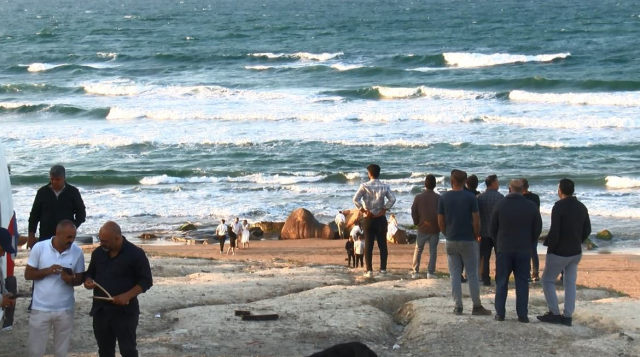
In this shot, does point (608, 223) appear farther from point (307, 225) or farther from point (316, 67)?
point (316, 67)

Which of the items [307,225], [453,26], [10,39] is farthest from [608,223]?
→ [10,39]

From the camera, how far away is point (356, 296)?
1057 centimetres

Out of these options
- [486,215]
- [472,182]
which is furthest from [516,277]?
[472,182]

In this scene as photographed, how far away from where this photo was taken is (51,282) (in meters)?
7.24

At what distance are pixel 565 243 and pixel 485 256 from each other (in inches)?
115

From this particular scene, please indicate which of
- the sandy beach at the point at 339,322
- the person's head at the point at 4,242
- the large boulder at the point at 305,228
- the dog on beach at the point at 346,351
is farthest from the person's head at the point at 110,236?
the large boulder at the point at 305,228

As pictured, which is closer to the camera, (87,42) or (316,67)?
(316,67)

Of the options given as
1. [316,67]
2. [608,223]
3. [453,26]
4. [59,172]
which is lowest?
[608,223]

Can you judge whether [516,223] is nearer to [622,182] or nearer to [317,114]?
[622,182]

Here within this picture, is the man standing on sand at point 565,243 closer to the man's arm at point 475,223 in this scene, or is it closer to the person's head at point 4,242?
the man's arm at point 475,223

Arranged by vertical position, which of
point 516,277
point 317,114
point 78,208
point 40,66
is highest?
point 40,66

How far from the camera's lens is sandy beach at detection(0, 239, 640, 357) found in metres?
8.50

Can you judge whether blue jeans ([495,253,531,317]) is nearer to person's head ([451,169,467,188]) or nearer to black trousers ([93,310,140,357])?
person's head ([451,169,467,188])

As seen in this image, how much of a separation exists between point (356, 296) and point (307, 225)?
35.5 feet
